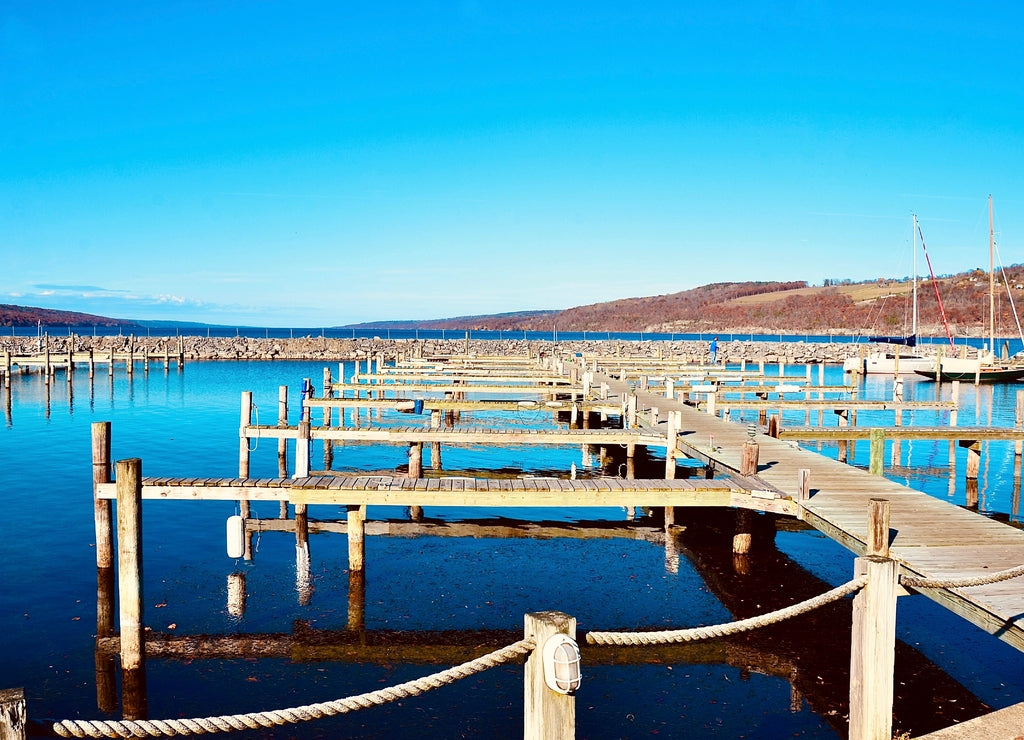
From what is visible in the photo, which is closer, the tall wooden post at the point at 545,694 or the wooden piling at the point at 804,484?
the tall wooden post at the point at 545,694

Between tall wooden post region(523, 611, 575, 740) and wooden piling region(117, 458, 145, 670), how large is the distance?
257 inches

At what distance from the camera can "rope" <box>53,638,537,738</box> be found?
148 inches

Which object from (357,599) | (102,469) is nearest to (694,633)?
(357,599)

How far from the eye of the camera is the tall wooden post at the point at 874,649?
18.6 ft

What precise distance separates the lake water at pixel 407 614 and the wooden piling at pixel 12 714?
9.61ft

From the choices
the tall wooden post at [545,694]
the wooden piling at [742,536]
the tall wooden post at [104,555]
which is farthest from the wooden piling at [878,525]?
the tall wooden post at [104,555]

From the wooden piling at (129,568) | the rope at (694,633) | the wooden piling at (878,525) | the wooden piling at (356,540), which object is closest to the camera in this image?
the rope at (694,633)

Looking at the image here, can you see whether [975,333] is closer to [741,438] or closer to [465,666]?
[741,438]

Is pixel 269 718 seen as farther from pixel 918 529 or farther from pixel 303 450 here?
pixel 303 450

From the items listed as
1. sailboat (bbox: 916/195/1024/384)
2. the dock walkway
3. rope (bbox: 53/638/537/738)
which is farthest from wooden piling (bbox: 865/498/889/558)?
sailboat (bbox: 916/195/1024/384)

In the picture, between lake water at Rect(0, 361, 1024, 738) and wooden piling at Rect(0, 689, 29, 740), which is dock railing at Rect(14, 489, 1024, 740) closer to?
wooden piling at Rect(0, 689, 29, 740)

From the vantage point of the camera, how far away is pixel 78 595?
461 inches

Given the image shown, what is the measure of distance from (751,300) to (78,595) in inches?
7403

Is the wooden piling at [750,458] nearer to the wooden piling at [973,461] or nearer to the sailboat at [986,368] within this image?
the wooden piling at [973,461]
